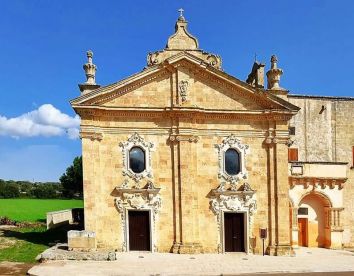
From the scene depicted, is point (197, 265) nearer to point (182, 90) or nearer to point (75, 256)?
point (75, 256)

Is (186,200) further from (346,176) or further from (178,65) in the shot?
(346,176)

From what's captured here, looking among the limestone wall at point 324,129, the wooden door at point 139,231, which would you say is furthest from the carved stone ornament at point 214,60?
the wooden door at point 139,231

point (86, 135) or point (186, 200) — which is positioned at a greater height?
point (86, 135)

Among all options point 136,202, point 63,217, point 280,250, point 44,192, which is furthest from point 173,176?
point 44,192

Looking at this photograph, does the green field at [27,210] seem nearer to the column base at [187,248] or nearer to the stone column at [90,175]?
the stone column at [90,175]

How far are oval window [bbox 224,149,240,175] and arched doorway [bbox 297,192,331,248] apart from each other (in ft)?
19.0

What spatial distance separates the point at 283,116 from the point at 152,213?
31.7ft

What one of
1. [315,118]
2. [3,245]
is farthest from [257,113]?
[3,245]

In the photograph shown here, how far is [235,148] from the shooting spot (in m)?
20.6

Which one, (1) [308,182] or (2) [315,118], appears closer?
(1) [308,182]

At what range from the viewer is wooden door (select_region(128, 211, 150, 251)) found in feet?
65.1

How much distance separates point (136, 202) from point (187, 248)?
385cm

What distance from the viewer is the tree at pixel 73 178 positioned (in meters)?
74.6

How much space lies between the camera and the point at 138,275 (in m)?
14.9
